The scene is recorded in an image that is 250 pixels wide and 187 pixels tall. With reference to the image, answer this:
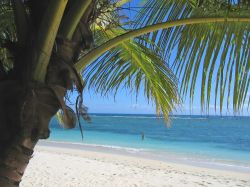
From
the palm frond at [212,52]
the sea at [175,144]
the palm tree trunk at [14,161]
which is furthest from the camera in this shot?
the sea at [175,144]

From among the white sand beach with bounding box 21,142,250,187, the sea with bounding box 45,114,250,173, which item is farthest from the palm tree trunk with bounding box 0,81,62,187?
the white sand beach with bounding box 21,142,250,187

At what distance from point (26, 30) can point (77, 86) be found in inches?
14.2

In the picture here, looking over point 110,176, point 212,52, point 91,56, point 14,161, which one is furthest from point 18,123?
point 110,176

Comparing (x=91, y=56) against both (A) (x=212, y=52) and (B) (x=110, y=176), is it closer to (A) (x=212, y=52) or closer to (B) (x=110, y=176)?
(A) (x=212, y=52)

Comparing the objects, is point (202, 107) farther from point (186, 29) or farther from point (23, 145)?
point (23, 145)

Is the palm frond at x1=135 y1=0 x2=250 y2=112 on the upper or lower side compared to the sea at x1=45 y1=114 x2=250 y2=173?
upper

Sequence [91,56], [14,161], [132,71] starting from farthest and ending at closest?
[132,71]
[91,56]
[14,161]

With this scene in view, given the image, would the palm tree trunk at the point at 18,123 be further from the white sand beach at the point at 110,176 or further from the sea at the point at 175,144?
the white sand beach at the point at 110,176

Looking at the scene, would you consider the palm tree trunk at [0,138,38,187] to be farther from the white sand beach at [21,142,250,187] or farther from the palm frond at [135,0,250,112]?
the white sand beach at [21,142,250,187]

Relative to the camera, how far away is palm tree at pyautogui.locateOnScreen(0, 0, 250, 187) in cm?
172

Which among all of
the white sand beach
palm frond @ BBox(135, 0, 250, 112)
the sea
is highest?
palm frond @ BBox(135, 0, 250, 112)

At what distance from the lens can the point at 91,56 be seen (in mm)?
2146

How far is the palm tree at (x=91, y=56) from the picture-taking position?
1725mm

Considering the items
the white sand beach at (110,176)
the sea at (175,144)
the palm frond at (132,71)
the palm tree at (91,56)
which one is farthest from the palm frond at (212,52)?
the white sand beach at (110,176)
